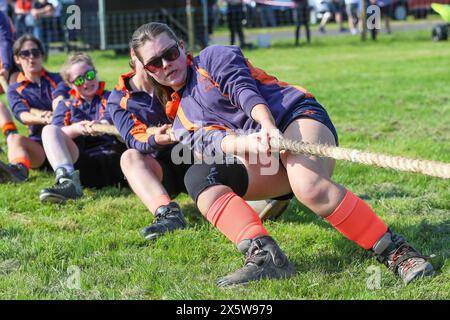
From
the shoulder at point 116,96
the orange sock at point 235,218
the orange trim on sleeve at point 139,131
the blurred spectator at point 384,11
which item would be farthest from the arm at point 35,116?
the blurred spectator at point 384,11

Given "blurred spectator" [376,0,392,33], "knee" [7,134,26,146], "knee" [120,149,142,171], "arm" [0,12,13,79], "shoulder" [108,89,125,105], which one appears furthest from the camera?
"blurred spectator" [376,0,392,33]

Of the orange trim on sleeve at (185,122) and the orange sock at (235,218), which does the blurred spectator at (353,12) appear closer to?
the orange trim on sleeve at (185,122)

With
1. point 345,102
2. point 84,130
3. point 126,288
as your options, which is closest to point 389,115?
point 345,102

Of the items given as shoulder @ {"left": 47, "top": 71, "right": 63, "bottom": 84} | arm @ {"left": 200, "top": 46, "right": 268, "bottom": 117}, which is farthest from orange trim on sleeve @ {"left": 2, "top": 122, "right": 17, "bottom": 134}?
arm @ {"left": 200, "top": 46, "right": 268, "bottom": 117}

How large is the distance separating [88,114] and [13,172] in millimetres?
708

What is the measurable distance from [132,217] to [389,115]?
Result: 159 inches

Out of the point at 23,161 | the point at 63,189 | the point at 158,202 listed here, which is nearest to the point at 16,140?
the point at 23,161

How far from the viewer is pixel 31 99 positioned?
6031 mm

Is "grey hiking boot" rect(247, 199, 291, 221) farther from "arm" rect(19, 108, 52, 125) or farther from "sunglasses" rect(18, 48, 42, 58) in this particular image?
"sunglasses" rect(18, 48, 42, 58)

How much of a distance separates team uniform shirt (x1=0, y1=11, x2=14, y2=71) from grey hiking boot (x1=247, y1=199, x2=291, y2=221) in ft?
10.2

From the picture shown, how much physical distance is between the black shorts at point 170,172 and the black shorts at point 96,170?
0.68 meters

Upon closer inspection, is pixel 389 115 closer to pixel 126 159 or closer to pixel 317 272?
pixel 126 159

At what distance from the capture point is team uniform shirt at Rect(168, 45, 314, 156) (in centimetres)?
361

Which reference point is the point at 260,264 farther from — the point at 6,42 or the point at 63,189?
the point at 6,42
